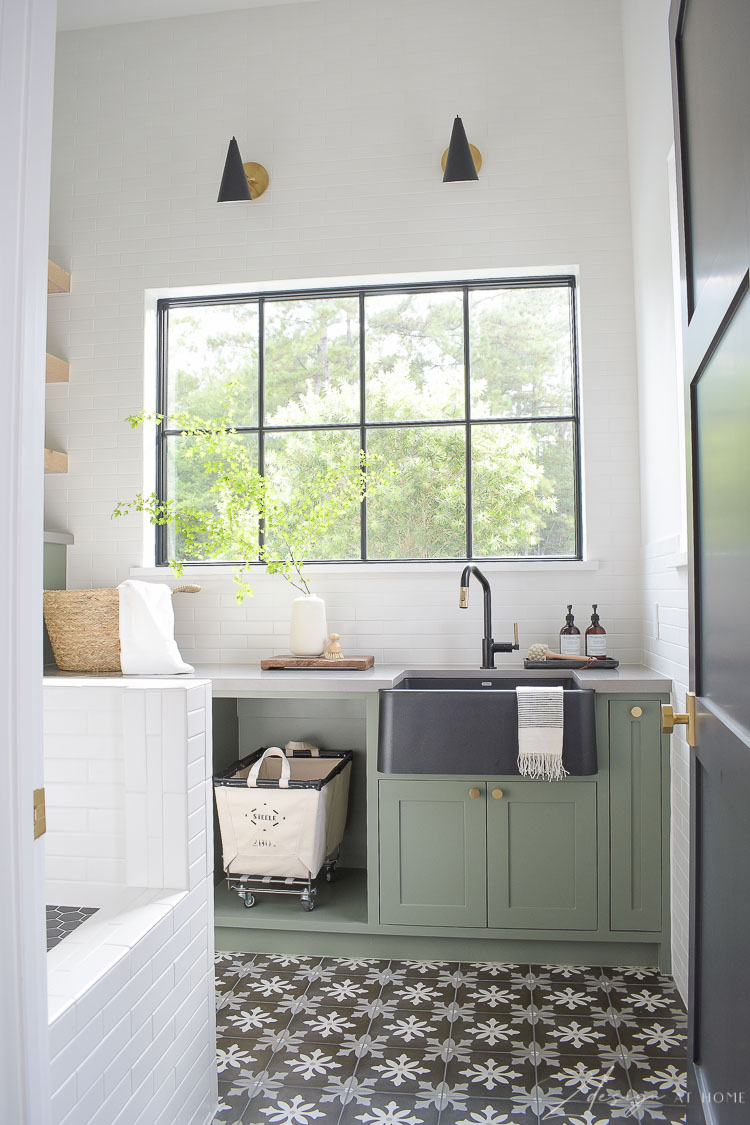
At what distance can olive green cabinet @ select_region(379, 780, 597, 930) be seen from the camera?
9.11 feet

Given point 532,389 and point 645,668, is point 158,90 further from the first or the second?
point 645,668

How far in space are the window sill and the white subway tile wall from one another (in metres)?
1.58

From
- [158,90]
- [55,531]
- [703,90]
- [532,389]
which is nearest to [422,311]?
[532,389]

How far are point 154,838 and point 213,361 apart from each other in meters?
2.51

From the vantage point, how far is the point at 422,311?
3.69 metres

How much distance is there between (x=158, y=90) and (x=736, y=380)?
12.3 ft

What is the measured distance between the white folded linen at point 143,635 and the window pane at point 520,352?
163 centimetres

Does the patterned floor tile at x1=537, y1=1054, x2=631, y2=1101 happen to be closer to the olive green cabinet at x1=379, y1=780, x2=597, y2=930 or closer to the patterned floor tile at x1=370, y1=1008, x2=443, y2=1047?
the patterned floor tile at x1=370, y1=1008, x2=443, y2=1047

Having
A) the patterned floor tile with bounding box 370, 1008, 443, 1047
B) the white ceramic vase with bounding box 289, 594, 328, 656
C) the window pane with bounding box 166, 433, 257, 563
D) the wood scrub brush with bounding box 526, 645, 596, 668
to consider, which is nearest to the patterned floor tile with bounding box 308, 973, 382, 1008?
the patterned floor tile with bounding box 370, 1008, 443, 1047

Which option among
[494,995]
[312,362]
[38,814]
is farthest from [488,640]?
[38,814]

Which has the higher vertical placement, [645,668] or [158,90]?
[158,90]

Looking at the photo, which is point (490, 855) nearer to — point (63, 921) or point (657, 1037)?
point (657, 1037)

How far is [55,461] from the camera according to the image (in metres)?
3.68

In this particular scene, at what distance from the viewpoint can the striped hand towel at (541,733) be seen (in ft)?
8.79
